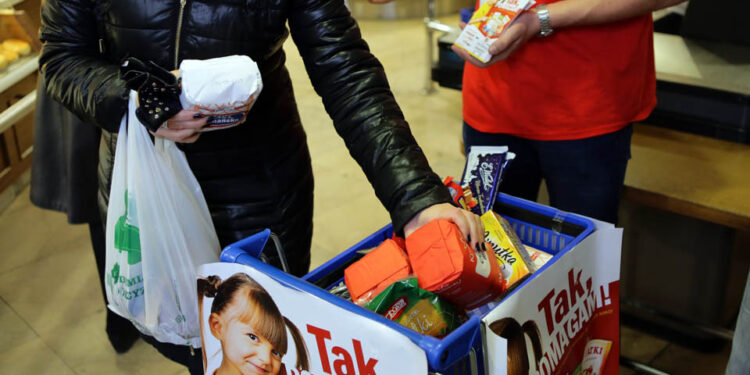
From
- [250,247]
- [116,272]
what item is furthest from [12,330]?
[250,247]

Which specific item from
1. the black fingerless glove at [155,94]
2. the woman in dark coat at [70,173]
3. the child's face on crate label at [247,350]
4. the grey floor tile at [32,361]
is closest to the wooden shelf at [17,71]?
the woman in dark coat at [70,173]

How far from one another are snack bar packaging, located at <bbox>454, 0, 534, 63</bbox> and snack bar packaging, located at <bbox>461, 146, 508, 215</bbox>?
259 millimetres

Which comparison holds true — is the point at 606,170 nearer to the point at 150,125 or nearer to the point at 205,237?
the point at 205,237

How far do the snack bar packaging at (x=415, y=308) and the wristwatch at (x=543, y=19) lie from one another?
773 millimetres

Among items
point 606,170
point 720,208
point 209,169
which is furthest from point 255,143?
point 720,208

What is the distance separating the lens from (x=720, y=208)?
1.87 meters

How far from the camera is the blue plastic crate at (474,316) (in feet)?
3.16

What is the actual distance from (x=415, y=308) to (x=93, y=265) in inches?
91.4

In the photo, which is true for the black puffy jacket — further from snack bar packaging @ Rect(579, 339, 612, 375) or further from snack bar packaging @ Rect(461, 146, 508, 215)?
snack bar packaging @ Rect(579, 339, 612, 375)

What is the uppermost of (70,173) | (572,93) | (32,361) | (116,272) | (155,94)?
(155,94)

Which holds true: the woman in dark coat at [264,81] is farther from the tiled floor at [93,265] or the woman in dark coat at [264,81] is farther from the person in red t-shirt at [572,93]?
the tiled floor at [93,265]

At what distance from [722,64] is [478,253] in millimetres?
1488

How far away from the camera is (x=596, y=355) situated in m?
1.34

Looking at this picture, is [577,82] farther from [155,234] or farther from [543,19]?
[155,234]
